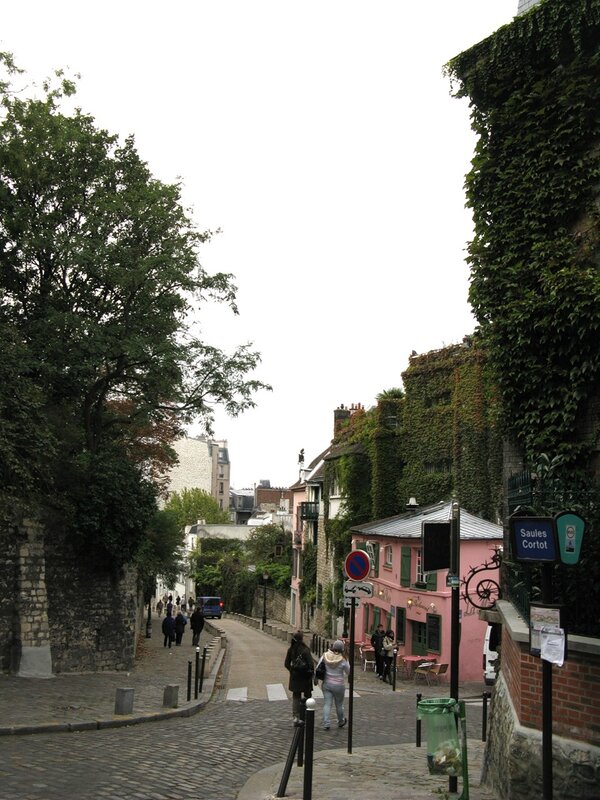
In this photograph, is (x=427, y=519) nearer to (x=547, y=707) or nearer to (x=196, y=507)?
(x=547, y=707)

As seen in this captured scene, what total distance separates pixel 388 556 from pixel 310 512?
17.0 meters

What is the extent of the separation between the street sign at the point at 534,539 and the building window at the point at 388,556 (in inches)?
1001

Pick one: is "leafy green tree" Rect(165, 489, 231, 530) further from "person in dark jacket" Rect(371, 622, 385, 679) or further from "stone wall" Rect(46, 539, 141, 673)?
"stone wall" Rect(46, 539, 141, 673)

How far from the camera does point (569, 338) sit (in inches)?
423

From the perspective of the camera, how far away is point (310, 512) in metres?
48.5

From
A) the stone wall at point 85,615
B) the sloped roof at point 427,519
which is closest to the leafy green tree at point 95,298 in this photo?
the stone wall at point 85,615

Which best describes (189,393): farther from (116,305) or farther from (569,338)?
(569,338)

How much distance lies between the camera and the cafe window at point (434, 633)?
87.2 ft

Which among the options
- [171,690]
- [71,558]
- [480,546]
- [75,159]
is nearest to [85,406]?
[71,558]

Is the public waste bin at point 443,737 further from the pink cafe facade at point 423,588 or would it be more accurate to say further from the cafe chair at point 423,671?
the cafe chair at point 423,671

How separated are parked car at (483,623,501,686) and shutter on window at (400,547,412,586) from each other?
7.90m

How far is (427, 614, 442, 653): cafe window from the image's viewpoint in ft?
87.2

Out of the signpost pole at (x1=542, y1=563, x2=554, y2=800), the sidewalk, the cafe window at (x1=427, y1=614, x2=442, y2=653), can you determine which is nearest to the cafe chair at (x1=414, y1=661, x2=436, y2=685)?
the cafe window at (x1=427, y1=614, x2=442, y2=653)

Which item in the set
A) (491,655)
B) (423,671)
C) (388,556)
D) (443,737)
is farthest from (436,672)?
(443,737)
